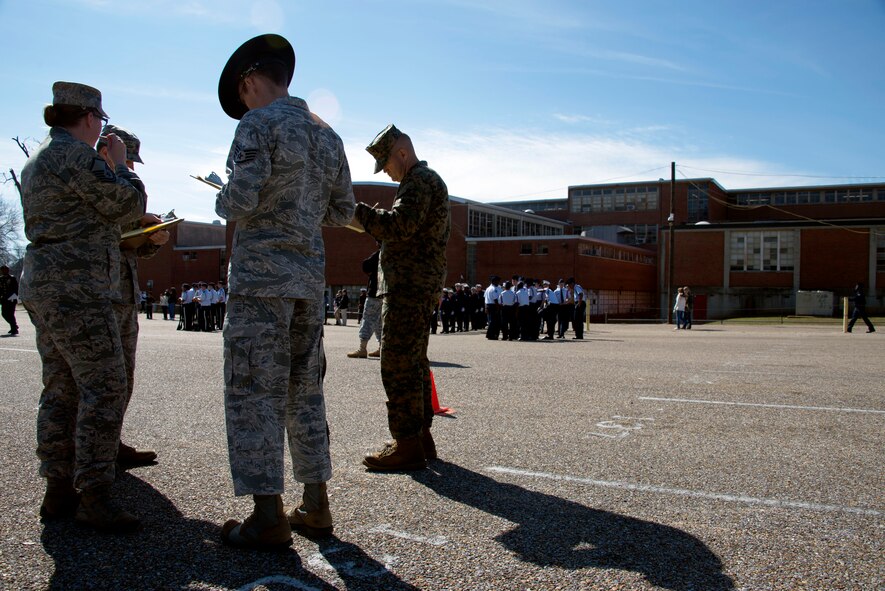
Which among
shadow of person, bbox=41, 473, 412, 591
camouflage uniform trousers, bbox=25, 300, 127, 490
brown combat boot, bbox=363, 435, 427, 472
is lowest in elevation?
shadow of person, bbox=41, 473, 412, 591

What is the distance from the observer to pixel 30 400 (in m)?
6.84

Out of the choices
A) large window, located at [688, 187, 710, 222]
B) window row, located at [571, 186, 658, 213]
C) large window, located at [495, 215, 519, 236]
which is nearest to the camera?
large window, located at [495, 215, 519, 236]

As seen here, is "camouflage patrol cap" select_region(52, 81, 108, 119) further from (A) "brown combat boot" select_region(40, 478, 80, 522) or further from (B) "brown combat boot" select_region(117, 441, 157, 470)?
(B) "brown combat boot" select_region(117, 441, 157, 470)

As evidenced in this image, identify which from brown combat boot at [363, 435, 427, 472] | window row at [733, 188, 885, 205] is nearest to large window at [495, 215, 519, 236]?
window row at [733, 188, 885, 205]

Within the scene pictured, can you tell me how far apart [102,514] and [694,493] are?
3.03 metres

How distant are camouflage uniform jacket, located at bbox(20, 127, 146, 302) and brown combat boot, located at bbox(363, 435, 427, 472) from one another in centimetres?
181

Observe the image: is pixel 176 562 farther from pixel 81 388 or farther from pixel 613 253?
pixel 613 253

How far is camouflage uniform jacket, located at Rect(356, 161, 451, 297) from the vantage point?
4418 mm

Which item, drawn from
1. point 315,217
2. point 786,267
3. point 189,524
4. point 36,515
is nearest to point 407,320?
point 315,217

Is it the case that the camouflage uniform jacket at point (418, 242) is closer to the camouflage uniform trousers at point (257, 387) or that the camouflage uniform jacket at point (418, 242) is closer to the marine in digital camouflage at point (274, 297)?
the marine in digital camouflage at point (274, 297)

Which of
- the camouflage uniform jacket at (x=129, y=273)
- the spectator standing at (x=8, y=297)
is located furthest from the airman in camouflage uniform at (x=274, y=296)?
the spectator standing at (x=8, y=297)

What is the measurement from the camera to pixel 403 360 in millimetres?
4516

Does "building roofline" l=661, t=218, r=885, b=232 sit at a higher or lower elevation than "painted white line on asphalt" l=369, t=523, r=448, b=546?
higher

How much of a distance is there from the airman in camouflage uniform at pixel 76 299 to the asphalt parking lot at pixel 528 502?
0.25 meters
